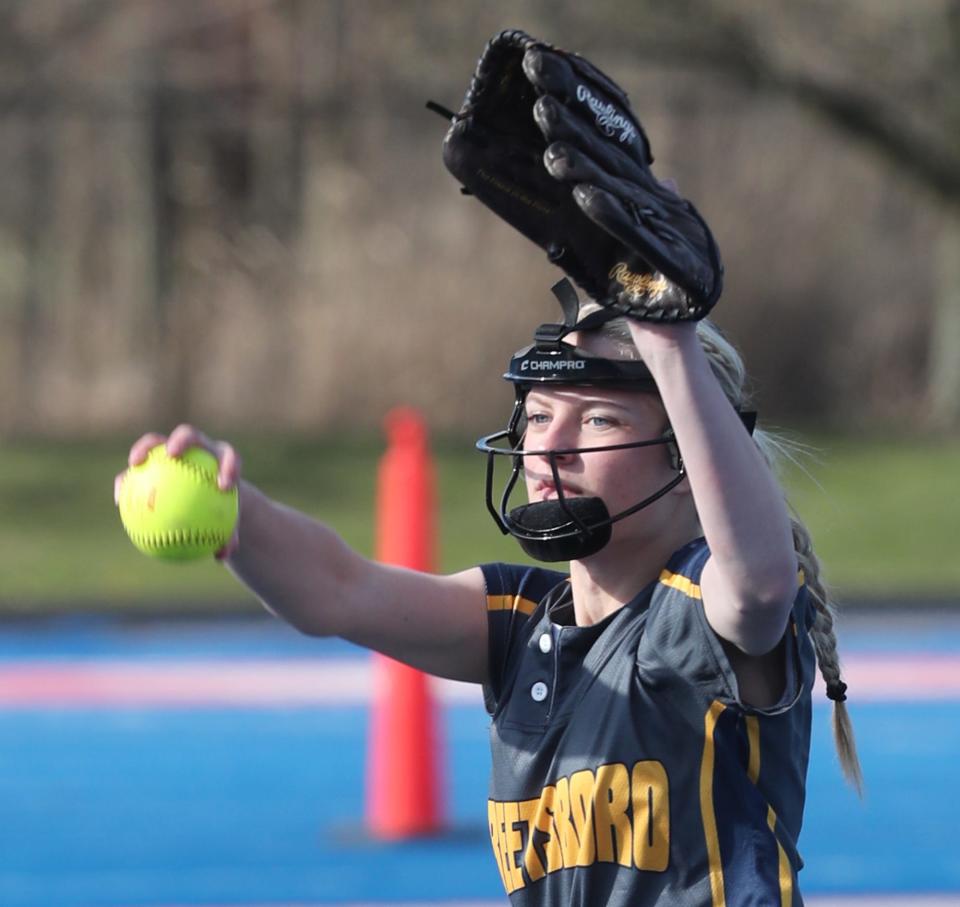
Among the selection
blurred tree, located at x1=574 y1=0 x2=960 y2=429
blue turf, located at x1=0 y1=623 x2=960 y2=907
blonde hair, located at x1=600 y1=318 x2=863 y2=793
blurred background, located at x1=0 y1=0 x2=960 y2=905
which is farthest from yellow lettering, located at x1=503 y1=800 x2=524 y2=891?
blurred tree, located at x1=574 y1=0 x2=960 y2=429

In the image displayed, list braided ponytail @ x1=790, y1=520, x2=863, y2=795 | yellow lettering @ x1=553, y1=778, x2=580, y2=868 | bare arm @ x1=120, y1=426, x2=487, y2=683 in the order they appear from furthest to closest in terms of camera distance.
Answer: bare arm @ x1=120, y1=426, x2=487, y2=683, braided ponytail @ x1=790, y1=520, x2=863, y2=795, yellow lettering @ x1=553, y1=778, x2=580, y2=868

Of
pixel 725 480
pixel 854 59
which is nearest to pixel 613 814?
pixel 725 480

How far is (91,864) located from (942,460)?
13.3m

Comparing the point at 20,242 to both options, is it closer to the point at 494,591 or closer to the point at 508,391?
the point at 508,391

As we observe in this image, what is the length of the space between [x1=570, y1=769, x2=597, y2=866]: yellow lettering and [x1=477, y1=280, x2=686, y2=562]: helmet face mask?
36 centimetres

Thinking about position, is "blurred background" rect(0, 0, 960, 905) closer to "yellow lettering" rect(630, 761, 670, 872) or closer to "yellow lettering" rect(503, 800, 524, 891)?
"yellow lettering" rect(503, 800, 524, 891)

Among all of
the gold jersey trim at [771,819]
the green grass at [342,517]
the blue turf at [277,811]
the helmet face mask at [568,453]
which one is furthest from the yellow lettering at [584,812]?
the green grass at [342,517]

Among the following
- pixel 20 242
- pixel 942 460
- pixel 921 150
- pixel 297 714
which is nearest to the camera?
pixel 297 714

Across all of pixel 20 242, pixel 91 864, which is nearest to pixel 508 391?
pixel 20 242

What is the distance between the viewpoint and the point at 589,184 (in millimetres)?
2635

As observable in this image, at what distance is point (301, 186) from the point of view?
27.2m

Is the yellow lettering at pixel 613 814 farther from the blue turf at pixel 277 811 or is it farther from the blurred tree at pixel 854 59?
the blurred tree at pixel 854 59

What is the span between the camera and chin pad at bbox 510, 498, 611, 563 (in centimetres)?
301

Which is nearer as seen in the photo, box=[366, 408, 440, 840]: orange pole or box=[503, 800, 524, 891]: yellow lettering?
box=[503, 800, 524, 891]: yellow lettering
